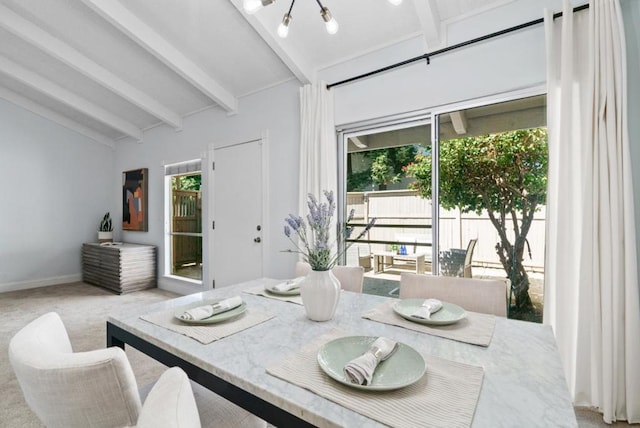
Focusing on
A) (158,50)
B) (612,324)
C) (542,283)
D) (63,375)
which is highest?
(158,50)

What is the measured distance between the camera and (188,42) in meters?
2.98

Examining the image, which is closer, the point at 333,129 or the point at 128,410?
the point at 128,410

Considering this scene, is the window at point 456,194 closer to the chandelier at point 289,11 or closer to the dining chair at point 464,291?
the dining chair at point 464,291

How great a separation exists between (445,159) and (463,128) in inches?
10.2

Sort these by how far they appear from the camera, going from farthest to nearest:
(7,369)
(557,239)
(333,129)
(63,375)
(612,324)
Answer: (333,129) → (7,369) → (557,239) → (612,324) → (63,375)

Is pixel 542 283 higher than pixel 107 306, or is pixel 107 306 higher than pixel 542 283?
pixel 542 283

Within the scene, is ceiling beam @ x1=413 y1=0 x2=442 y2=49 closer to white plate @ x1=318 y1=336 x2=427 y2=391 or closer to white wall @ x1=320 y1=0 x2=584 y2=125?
white wall @ x1=320 y1=0 x2=584 y2=125

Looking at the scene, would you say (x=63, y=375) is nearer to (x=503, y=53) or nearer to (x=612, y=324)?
(x=612, y=324)

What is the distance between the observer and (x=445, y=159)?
2.54 meters

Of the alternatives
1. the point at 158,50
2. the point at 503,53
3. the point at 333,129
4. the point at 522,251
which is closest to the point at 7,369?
the point at 158,50

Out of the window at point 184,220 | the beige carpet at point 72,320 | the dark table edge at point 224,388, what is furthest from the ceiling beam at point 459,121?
the window at point 184,220

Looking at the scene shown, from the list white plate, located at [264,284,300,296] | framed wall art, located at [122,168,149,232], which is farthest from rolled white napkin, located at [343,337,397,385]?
framed wall art, located at [122,168,149,232]

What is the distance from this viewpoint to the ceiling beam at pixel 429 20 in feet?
7.13

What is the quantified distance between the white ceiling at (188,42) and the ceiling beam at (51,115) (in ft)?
3.60
